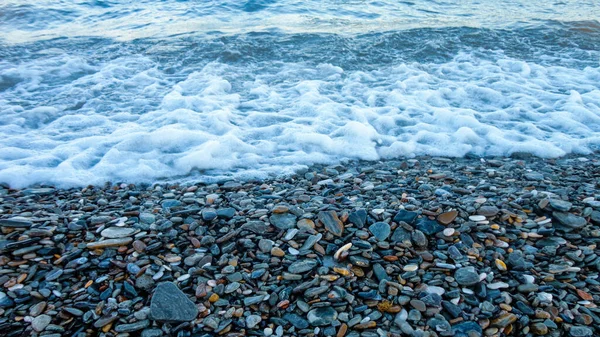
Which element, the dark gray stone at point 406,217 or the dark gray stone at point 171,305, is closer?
the dark gray stone at point 171,305

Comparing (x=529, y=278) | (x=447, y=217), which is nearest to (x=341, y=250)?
(x=447, y=217)

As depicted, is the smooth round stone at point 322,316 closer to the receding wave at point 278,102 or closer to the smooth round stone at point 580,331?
the smooth round stone at point 580,331

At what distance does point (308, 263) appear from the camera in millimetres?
2416

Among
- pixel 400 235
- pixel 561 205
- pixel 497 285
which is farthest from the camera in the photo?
pixel 561 205

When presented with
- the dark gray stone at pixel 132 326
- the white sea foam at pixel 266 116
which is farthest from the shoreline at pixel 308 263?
the white sea foam at pixel 266 116

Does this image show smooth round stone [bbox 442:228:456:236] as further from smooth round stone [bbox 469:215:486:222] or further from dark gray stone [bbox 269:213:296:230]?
dark gray stone [bbox 269:213:296:230]

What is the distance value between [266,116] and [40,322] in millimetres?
3546

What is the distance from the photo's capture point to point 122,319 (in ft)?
6.84

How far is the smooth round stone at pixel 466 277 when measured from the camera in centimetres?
231

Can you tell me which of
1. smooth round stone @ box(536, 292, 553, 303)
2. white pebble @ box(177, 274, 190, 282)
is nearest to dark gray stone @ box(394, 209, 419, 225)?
smooth round stone @ box(536, 292, 553, 303)

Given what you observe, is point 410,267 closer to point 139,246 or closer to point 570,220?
point 570,220

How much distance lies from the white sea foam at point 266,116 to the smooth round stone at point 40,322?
1868 millimetres

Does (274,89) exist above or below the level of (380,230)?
below

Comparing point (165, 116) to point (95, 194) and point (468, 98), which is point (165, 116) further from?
point (468, 98)
